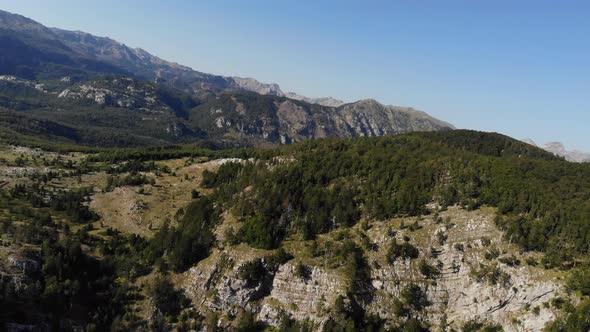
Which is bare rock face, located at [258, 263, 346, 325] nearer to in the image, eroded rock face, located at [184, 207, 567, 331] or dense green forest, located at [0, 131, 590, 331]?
eroded rock face, located at [184, 207, 567, 331]

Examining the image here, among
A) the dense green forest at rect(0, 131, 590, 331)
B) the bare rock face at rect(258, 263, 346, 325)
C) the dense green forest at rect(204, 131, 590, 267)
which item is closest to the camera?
the dense green forest at rect(0, 131, 590, 331)

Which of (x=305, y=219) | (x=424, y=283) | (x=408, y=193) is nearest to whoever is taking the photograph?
(x=424, y=283)

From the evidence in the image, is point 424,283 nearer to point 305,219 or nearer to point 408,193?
point 408,193

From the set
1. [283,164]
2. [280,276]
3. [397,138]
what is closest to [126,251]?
[280,276]

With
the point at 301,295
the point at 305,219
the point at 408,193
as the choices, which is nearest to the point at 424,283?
the point at 408,193

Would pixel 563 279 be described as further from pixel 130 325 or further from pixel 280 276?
pixel 130 325

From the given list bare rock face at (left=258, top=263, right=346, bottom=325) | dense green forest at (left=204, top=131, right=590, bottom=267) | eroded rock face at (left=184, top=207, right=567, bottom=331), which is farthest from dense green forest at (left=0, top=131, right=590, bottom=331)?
bare rock face at (left=258, top=263, right=346, bottom=325)

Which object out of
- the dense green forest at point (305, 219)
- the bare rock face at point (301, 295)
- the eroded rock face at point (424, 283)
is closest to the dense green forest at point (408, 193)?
the dense green forest at point (305, 219)

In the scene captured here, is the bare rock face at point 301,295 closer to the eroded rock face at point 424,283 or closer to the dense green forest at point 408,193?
the eroded rock face at point 424,283
